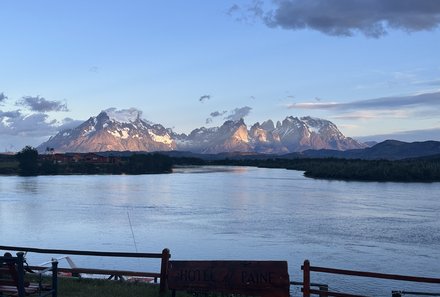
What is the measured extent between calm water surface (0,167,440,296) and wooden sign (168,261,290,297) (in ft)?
33.2

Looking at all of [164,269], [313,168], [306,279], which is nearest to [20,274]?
[164,269]

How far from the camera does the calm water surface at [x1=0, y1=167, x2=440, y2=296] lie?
105 feet

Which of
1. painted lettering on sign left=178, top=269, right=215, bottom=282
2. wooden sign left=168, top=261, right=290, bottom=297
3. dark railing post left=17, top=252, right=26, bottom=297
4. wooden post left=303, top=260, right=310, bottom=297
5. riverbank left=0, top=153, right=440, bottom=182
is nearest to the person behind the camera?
dark railing post left=17, top=252, right=26, bottom=297

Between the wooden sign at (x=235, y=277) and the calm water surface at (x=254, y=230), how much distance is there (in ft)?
33.2

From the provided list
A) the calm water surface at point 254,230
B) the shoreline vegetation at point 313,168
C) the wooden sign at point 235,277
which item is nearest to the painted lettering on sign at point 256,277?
the wooden sign at point 235,277

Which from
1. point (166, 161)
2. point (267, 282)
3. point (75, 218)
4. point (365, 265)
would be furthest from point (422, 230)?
point (166, 161)

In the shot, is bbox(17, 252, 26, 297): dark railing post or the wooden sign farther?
the wooden sign

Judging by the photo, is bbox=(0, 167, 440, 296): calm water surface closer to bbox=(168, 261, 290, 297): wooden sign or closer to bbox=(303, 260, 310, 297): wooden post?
bbox=(303, 260, 310, 297): wooden post

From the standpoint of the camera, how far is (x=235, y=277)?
12180 mm

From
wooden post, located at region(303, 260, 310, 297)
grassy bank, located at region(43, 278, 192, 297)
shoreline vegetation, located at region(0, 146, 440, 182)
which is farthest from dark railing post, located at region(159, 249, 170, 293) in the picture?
shoreline vegetation, located at region(0, 146, 440, 182)

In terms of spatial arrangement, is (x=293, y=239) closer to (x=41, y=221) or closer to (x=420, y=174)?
(x=41, y=221)

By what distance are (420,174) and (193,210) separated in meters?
78.0

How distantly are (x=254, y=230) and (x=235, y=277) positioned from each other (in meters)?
33.9

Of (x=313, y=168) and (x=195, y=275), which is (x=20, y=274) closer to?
(x=195, y=275)
